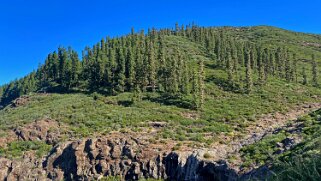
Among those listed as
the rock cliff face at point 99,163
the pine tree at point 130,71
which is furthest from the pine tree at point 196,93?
the rock cliff face at point 99,163

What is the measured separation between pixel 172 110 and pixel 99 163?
22936 millimetres

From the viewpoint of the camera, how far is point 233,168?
91.3 feet

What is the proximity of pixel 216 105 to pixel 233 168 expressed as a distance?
37.0 meters

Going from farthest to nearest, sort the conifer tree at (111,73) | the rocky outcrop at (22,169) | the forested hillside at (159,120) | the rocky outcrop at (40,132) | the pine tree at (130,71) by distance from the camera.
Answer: the conifer tree at (111,73), the pine tree at (130,71), the rocky outcrop at (40,132), the rocky outcrop at (22,169), the forested hillside at (159,120)

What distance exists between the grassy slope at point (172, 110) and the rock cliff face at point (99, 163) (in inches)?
265

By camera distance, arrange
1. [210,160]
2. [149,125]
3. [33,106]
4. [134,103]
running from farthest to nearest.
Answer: [33,106] < [134,103] < [149,125] < [210,160]

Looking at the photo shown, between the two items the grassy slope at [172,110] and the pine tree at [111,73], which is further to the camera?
the pine tree at [111,73]

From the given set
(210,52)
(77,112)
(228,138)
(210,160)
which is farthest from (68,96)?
(210,52)

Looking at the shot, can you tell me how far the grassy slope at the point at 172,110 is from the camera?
51.5 metres

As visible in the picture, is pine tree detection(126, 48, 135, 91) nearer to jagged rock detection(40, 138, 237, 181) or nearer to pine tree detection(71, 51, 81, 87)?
pine tree detection(71, 51, 81, 87)

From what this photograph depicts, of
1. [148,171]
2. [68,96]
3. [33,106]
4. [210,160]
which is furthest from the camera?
[68,96]

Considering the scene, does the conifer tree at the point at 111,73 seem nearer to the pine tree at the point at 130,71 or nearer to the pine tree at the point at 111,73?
the pine tree at the point at 111,73

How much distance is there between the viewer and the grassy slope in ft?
169

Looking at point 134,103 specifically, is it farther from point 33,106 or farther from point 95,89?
point 33,106
